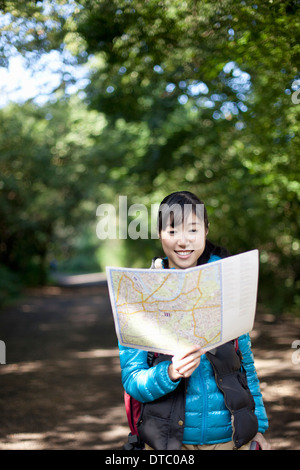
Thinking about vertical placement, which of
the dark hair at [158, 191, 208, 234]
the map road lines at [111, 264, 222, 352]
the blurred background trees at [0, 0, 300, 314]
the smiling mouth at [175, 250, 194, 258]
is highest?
the blurred background trees at [0, 0, 300, 314]

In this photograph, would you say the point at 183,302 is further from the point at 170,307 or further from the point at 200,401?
the point at 200,401

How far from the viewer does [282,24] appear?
3.30 m

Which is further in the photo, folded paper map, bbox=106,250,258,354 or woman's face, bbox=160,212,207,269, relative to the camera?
woman's face, bbox=160,212,207,269

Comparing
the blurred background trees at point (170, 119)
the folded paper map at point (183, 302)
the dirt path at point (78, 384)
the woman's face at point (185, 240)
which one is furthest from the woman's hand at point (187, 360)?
the dirt path at point (78, 384)

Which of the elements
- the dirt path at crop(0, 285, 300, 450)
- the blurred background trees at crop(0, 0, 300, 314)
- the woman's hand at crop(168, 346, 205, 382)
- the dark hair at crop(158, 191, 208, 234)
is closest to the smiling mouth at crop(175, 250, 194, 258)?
the dark hair at crop(158, 191, 208, 234)

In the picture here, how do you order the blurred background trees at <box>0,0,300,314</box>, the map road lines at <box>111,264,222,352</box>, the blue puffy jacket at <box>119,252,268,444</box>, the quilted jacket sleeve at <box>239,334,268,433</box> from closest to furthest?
the map road lines at <box>111,264,222,352</box>, the blue puffy jacket at <box>119,252,268,444</box>, the quilted jacket sleeve at <box>239,334,268,433</box>, the blurred background trees at <box>0,0,300,314</box>

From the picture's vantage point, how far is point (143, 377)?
190 cm

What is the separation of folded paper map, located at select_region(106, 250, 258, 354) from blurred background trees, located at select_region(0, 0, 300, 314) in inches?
87.2

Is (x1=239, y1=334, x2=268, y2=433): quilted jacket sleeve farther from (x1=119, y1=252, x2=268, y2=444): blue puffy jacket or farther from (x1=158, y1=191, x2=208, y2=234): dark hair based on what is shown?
(x1=158, y1=191, x2=208, y2=234): dark hair

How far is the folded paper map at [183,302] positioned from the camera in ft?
5.57

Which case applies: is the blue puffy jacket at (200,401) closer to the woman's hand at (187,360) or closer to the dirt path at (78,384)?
the woman's hand at (187,360)

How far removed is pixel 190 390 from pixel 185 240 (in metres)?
0.61

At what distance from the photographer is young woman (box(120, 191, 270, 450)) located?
6.16ft
